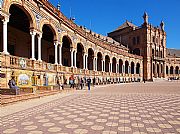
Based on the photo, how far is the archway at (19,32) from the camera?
18.5 m

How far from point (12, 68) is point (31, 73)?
9.66 ft

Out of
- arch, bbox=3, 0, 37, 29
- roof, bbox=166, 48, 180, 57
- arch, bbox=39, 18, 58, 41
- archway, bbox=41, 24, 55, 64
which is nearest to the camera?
arch, bbox=3, 0, 37, 29

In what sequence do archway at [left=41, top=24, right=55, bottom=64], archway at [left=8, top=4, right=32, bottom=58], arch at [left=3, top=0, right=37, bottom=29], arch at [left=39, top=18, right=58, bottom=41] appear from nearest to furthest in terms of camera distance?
arch at [left=3, top=0, right=37, bottom=29], archway at [left=8, top=4, right=32, bottom=58], arch at [left=39, top=18, right=58, bottom=41], archway at [left=41, top=24, right=55, bottom=64]

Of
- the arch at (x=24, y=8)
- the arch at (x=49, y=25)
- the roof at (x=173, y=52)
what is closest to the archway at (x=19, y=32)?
the arch at (x=24, y=8)

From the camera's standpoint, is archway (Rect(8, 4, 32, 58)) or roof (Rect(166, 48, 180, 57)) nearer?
archway (Rect(8, 4, 32, 58))

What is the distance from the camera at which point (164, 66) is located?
7994cm

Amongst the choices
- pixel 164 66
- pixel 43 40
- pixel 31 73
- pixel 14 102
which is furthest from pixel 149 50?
pixel 14 102

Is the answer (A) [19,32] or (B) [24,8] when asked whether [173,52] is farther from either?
(B) [24,8]

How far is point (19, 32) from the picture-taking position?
23.9 meters

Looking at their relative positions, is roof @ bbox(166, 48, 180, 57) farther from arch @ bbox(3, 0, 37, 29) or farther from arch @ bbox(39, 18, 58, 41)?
arch @ bbox(3, 0, 37, 29)

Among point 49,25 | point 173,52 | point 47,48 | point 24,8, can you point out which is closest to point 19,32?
point 49,25

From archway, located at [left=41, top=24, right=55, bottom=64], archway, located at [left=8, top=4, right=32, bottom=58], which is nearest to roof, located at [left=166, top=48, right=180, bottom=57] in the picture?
archway, located at [left=41, top=24, right=55, bottom=64]

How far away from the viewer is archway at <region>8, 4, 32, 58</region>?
18484 millimetres

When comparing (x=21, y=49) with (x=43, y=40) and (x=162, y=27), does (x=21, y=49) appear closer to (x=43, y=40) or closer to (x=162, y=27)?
(x=43, y=40)
